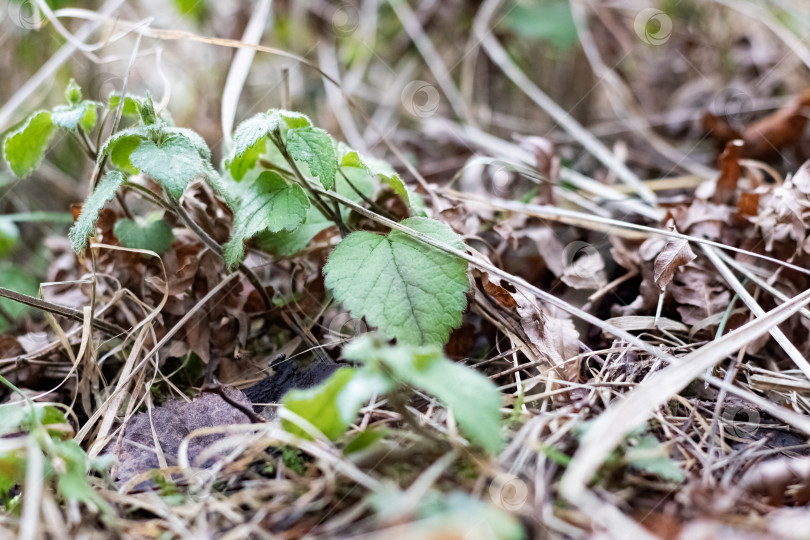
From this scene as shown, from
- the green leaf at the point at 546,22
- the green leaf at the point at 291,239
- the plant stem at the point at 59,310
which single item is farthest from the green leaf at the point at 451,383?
the green leaf at the point at 546,22

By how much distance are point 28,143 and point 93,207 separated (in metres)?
0.30

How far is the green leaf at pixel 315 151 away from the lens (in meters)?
1.13

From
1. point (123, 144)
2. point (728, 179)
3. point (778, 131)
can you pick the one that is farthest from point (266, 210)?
point (778, 131)

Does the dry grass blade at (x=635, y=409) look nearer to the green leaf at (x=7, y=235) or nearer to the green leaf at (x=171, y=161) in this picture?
the green leaf at (x=171, y=161)

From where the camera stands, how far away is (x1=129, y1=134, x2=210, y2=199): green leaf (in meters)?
1.06

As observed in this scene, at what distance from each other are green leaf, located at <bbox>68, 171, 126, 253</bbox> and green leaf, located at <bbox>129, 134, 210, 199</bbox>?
67 millimetres

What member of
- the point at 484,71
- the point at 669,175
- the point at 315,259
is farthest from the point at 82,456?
the point at 484,71

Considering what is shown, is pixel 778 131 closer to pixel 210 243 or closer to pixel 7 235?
pixel 210 243

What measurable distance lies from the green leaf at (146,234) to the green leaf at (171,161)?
29 centimetres

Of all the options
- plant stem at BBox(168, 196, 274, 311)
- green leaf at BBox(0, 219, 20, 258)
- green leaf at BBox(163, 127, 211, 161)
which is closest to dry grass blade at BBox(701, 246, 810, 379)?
Result: plant stem at BBox(168, 196, 274, 311)

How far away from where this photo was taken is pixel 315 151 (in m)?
1.15

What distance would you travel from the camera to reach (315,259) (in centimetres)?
146

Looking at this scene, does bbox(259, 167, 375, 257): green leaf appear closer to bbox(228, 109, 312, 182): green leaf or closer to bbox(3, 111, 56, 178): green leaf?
bbox(228, 109, 312, 182): green leaf

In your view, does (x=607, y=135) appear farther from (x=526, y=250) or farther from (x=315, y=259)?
(x=315, y=259)
